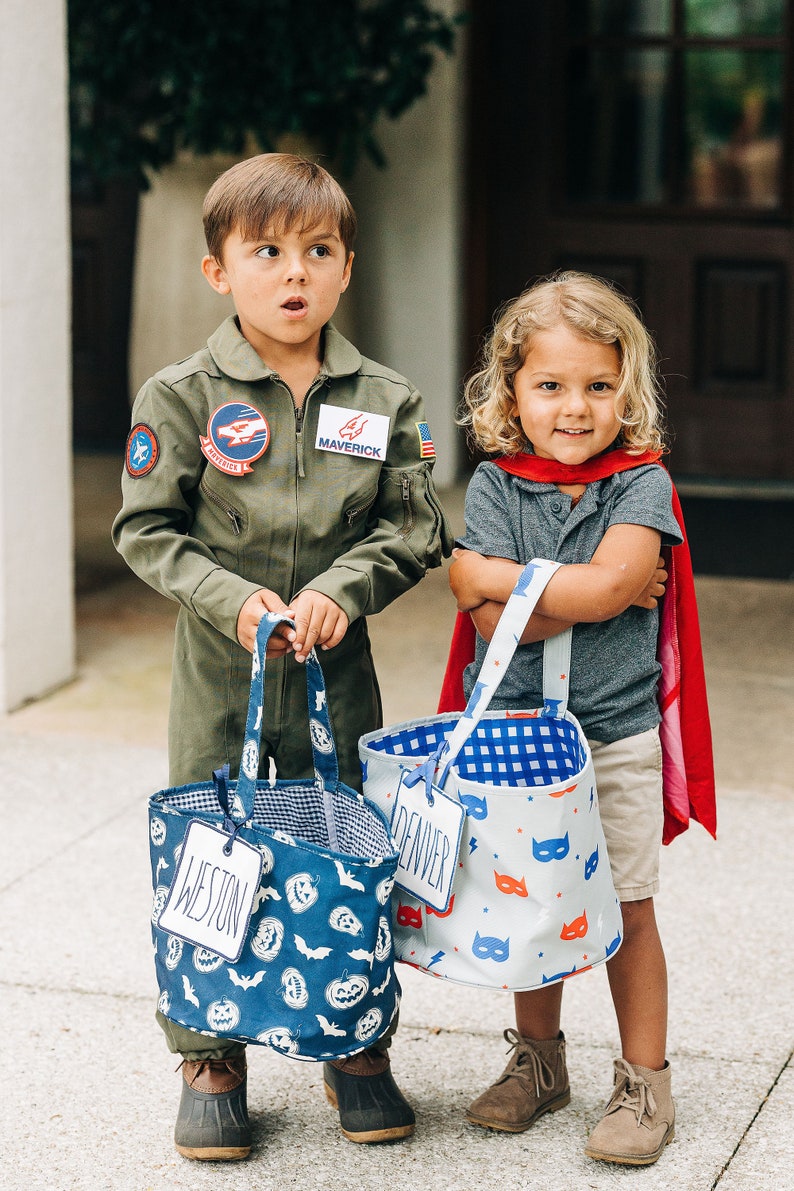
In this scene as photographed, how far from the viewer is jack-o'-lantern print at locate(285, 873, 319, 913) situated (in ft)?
7.36

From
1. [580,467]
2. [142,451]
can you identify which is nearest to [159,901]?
[142,451]

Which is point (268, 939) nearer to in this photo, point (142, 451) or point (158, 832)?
point (158, 832)

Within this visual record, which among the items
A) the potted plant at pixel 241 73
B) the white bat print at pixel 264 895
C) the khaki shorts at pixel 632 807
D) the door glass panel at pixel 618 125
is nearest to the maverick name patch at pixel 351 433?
the khaki shorts at pixel 632 807

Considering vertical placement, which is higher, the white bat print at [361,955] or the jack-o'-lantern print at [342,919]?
the jack-o'-lantern print at [342,919]

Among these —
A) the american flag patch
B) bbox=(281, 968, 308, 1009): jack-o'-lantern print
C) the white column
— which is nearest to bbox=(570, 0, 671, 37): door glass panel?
the white column

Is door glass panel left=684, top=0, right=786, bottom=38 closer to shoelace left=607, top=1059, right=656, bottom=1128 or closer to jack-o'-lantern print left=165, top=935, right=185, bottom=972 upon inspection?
shoelace left=607, top=1059, right=656, bottom=1128

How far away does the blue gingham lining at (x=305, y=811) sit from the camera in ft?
7.93

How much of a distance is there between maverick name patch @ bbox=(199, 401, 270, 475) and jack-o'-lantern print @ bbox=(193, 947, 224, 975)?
71cm

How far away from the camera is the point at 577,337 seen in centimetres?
240

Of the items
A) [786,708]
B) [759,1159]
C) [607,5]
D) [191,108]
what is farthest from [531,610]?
[607,5]

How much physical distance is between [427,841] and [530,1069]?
59 centimetres

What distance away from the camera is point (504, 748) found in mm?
2459

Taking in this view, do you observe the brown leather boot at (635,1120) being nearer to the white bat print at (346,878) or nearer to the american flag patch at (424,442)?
the white bat print at (346,878)

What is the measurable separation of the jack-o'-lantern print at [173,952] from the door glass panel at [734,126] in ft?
18.4
